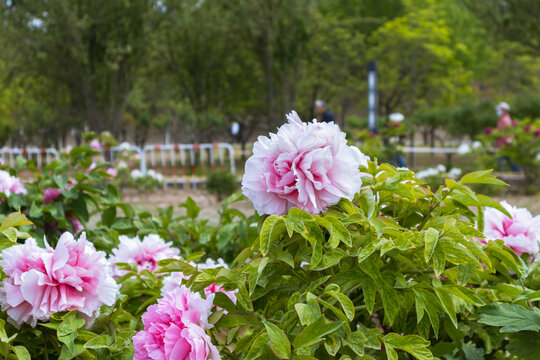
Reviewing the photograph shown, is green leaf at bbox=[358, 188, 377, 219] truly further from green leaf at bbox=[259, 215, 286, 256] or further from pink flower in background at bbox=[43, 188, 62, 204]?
pink flower in background at bbox=[43, 188, 62, 204]

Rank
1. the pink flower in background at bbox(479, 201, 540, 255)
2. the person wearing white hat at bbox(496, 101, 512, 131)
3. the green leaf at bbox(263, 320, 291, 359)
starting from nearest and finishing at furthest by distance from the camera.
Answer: the green leaf at bbox(263, 320, 291, 359)
the pink flower in background at bbox(479, 201, 540, 255)
the person wearing white hat at bbox(496, 101, 512, 131)

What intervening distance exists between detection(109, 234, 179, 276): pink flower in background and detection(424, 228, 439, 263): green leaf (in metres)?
1.03

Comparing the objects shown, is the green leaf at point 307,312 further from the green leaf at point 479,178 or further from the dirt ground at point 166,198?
the dirt ground at point 166,198

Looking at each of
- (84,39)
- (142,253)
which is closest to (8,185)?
(142,253)

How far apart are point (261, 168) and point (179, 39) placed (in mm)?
20644

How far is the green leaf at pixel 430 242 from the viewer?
3.85 feet

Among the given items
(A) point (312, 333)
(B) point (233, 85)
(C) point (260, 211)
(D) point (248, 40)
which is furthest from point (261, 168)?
(B) point (233, 85)

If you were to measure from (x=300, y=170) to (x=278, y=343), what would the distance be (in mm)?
342

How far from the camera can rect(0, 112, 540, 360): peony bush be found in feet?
3.96

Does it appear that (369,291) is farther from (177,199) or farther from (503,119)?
(503,119)

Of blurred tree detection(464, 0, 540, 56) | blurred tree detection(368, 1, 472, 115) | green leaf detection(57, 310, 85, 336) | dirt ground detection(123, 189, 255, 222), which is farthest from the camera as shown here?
blurred tree detection(368, 1, 472, 115)

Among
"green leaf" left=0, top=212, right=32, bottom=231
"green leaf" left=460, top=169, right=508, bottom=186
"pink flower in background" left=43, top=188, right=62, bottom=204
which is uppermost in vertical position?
"green leaf" left=460, top=169, right=508, bottom=186

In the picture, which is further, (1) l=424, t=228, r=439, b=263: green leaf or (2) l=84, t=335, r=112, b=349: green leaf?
(2) l=84, t=335, r=112, b=349: green leaf

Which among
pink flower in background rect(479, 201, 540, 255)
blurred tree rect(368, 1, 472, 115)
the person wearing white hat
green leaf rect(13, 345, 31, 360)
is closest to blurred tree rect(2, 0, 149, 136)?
the person wearing white hat
